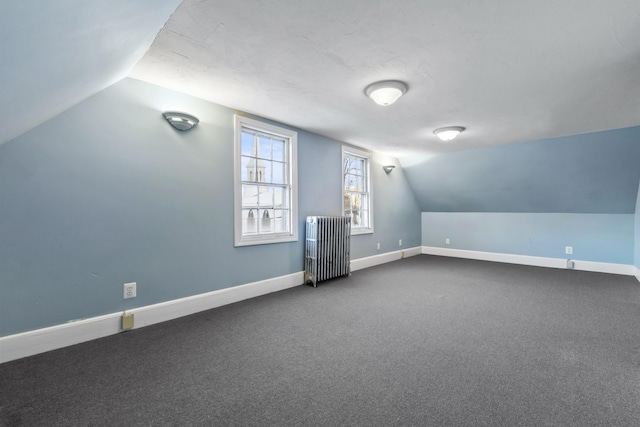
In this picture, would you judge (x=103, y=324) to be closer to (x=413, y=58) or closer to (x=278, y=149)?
(x=278, y=149)

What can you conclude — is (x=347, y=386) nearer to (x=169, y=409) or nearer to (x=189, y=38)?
(x=169, y=409)

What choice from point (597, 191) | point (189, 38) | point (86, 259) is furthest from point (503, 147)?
point (86, 259)

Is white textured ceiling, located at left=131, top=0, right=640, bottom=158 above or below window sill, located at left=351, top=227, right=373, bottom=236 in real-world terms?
above

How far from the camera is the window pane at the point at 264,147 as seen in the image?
3573 mm

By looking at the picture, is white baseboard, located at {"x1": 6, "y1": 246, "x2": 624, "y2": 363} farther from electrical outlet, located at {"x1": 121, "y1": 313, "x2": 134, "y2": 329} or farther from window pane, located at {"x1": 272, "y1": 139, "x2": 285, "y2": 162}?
window pane, located at {"x1": 272, "y1": 139, "x2": 285, "y2": 162}

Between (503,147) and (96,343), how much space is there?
5.95 metres

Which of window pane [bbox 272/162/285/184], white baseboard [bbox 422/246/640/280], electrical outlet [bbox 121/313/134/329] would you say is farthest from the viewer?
white baseboard [bbox 422/246/640/280]

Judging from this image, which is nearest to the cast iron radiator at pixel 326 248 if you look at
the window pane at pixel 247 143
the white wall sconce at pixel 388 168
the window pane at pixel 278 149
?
the window pane at pixel 278 149

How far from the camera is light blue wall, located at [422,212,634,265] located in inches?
180

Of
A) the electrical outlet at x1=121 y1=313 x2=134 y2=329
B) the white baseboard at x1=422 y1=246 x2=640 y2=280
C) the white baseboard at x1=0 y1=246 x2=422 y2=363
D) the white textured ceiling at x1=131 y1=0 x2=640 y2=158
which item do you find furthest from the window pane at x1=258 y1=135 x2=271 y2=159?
the white baseboard at x1=422 y1=246 x2=640 y2=280

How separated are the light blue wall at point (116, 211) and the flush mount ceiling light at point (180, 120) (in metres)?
0.09

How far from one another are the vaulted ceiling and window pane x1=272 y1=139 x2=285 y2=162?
577mm

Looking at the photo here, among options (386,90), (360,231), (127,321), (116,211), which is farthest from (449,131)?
(127,321)

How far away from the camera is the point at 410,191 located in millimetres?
6410
